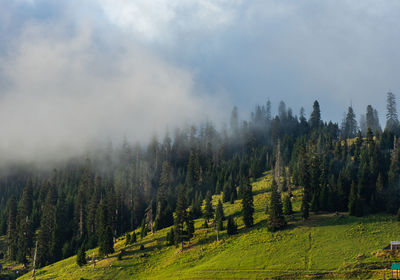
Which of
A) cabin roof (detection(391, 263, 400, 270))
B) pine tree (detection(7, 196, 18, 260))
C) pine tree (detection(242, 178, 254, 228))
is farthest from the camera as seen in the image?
pine tree (detection(7, 196, 18, 260))

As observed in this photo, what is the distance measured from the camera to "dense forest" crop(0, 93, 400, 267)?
349ft

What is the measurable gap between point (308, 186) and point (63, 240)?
87.4m

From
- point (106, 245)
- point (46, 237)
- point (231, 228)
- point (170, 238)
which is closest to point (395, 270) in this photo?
point (231, 228)

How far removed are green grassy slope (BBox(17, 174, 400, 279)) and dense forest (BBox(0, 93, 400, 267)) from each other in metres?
4.34

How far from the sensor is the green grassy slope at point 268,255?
255 feet

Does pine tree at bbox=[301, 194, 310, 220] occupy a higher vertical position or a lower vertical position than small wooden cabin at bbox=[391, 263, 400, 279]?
higher

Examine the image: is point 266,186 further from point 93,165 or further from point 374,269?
point 93,165

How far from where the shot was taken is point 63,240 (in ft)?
447

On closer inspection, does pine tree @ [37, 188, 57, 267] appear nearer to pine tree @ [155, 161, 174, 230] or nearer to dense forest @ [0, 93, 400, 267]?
dense forest @ [0, 93, 400, 267]

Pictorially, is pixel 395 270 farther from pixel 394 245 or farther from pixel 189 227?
pixel 189 227

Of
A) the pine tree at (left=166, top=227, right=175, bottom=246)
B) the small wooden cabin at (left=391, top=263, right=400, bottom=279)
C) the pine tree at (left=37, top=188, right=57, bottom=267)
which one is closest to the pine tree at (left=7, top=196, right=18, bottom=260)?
the pine tree at (left=37, top=188, right=57, bottom=267)

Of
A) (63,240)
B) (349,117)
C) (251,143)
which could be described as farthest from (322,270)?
(349,117)

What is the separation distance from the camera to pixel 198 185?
514ft

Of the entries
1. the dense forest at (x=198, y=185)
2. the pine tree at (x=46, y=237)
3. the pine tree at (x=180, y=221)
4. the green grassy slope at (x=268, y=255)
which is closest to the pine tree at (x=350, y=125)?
the dense forest at (x=198, y=185)
